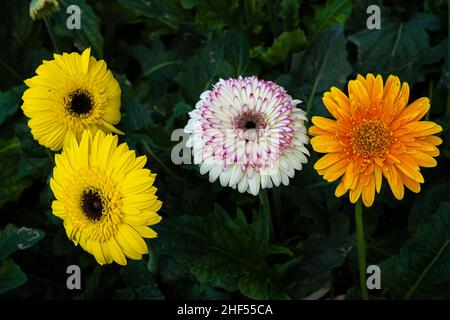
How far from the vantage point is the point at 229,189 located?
157 cm

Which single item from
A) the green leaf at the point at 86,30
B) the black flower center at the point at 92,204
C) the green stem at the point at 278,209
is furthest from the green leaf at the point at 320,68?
the black flower center at the point at 92,204

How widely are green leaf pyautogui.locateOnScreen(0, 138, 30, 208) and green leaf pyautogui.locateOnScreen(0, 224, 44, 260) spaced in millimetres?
183

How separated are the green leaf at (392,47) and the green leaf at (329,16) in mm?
61

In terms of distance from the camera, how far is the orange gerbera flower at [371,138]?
109 cm

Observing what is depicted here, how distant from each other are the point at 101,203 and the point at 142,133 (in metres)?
0.24

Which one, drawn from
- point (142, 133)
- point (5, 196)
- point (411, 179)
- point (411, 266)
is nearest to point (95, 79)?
point (142, 133)

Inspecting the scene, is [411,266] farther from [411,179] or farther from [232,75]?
[232,75]

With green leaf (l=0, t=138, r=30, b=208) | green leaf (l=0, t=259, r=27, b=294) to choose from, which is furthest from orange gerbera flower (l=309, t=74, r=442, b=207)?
green leaf (l=0, t=138, r=30, b=208)

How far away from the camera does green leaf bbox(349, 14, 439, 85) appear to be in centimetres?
162

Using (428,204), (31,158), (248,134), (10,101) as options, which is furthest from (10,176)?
(428,204)

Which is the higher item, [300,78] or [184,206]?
[300,78]

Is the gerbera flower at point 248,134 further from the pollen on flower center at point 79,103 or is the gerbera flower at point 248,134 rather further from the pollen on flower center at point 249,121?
the pollen on flower center at point 79,103

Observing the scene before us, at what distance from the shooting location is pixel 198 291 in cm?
144

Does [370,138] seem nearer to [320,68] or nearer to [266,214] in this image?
[266,214]
